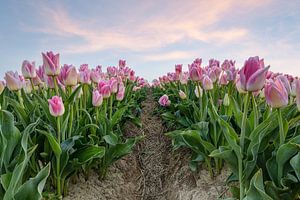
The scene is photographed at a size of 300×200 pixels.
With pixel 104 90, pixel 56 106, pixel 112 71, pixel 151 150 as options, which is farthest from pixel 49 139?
pixel 112 71

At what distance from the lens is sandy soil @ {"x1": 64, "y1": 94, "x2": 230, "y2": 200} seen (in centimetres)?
252

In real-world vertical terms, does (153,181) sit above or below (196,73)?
below

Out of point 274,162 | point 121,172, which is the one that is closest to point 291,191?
point 274,162

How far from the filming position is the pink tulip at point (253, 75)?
60.7 inches

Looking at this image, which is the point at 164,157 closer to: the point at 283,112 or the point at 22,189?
the point at 283,112

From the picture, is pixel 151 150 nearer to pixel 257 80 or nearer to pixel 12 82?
pixel 12 82

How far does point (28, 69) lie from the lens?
2570mm

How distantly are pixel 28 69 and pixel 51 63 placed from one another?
1.54 feet

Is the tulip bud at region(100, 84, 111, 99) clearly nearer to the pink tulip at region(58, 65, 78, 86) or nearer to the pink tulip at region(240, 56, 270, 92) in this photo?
the pink tulip at region(58, 65, 78, 86)

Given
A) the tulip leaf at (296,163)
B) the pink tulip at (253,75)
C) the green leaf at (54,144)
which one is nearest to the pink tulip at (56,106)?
the green leaf at (54,144)

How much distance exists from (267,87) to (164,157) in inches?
88.9

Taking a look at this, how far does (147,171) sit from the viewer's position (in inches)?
135

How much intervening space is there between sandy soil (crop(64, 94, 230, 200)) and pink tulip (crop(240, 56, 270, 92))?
101 centimetres

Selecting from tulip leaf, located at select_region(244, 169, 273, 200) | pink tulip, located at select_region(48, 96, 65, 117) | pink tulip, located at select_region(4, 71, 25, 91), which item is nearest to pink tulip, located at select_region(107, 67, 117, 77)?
pink tulip, located at select_region(4, 71, 25, 91)
